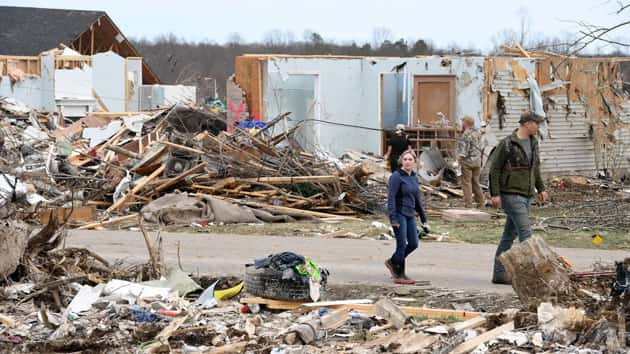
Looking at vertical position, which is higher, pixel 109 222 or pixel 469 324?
pixel 469 324

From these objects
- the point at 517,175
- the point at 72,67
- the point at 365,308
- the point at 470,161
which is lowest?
the point at 365,308

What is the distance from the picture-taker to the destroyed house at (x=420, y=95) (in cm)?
2503

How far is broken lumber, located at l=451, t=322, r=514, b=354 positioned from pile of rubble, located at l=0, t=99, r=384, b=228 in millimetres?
9596

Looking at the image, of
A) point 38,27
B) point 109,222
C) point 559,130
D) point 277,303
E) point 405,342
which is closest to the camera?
point 405,342

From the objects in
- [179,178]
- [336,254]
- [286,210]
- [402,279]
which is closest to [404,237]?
[402,279]

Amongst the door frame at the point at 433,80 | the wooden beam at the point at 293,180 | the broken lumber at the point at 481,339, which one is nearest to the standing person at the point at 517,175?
the broken lumber at the point at 481,339

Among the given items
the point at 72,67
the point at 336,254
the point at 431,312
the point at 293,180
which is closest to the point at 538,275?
the point at 431,312

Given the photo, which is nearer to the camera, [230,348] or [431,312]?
[230,348]

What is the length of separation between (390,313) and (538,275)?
132 centimetres

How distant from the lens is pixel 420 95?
2541cm

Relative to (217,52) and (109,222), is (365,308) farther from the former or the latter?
(217,52)

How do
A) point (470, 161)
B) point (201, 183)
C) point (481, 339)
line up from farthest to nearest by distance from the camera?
1. point (470, 161)
2. point (201, 183)
3. point (481, 339)

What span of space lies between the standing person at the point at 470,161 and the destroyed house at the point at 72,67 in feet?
77.3

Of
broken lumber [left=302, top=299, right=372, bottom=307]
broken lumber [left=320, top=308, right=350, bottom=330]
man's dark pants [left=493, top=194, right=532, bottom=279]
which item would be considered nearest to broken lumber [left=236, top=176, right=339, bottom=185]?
man's dark pants [left=493, top=194, right=532, bottom=279]
